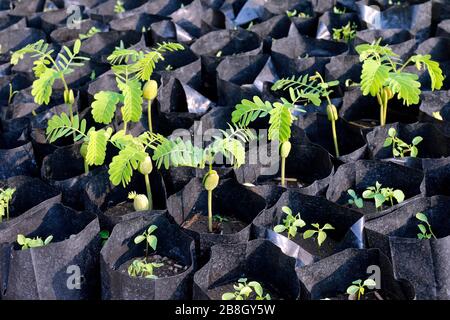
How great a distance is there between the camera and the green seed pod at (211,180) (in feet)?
9.70

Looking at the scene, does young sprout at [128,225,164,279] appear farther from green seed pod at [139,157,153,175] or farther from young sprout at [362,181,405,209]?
young sprout at [362,181,405,209]

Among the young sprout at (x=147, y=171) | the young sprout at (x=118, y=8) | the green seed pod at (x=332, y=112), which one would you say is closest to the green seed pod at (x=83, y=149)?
the young sprout at (x=147, y=171)

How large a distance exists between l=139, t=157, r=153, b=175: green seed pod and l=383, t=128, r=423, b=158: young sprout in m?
1.29

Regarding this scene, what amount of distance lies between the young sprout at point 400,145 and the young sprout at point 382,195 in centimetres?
30

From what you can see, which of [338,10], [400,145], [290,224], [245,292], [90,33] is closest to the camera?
[245,292]

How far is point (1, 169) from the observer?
3.53 metres

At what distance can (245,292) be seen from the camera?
8.46 ft

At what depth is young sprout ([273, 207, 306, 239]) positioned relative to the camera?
2967mm

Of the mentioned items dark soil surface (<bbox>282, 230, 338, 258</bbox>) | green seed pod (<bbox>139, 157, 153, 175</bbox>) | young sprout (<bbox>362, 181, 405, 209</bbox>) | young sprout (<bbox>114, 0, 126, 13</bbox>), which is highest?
green seed pod (<bbox>139, 157, 153, 175</bbox>)

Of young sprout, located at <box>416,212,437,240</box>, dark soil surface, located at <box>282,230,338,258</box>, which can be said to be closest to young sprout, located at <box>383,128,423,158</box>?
young sprout, located at <box>416,212,437,240</box>

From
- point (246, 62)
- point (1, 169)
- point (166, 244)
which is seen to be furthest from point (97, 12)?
point (166, 244)

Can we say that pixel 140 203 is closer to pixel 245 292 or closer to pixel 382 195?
pixel 245 292

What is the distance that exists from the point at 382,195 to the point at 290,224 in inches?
18.8

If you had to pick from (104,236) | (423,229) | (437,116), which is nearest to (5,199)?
(104,236)
